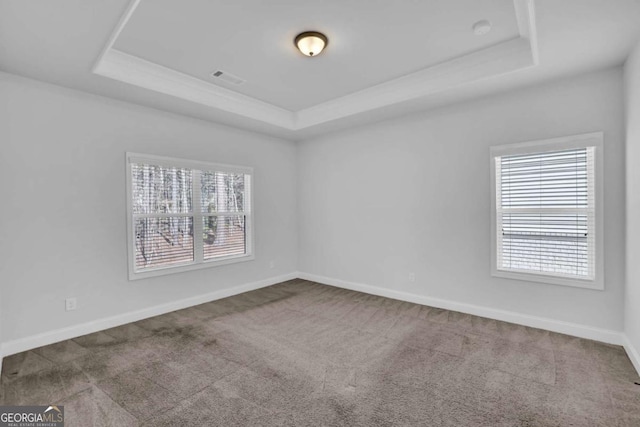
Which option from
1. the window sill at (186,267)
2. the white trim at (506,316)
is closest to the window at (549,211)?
the white trim at (506,316)

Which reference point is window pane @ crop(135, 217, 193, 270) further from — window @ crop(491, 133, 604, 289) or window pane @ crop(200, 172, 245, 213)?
window @ crop(491, 133, 604, 289)

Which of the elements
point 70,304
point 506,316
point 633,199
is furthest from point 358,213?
point 70,304

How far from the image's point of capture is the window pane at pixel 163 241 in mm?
3855

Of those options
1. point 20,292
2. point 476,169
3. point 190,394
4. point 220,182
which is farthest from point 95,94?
point 476,169

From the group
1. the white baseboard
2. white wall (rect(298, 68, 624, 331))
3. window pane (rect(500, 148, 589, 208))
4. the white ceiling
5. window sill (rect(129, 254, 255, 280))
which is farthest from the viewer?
window sill (rect(129, 254, 255, 280))

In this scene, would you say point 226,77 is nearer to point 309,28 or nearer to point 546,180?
point 309,28

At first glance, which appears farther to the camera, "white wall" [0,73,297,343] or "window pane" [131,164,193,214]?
→ "window pane" [131,164,193,214]

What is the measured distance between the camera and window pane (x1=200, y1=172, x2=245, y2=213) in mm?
4539

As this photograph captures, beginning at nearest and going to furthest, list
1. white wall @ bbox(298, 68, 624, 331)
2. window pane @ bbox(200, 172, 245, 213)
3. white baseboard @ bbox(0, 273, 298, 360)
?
white baseboard @ bbox(0, 273, 298, 360) < white wall @ bbox(298, 68, 624, 331) < window pane @ bbox(200, 172, 245, 213)

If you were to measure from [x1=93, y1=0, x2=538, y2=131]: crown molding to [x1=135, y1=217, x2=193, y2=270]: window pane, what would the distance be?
1.58 metres

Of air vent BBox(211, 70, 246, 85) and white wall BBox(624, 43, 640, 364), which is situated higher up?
air vent BBox(211, 70, 246, 85)

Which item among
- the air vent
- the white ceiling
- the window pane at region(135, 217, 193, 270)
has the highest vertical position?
the white ceiling

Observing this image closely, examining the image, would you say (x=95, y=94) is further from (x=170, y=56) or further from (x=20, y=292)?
(x=20, y=292)

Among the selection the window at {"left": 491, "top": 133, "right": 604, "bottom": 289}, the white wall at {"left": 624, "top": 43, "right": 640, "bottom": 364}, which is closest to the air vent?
the window at {"left": 491, "top": 133, "right": 604, "bottom": 289}
